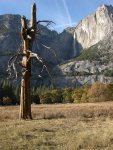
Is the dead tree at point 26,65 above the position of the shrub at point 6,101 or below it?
above

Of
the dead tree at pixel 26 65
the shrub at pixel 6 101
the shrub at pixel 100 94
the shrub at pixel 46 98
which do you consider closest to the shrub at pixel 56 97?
the shrub at pixel 46 98

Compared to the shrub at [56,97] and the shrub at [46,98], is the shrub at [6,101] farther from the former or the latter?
the shrub at [56,97]

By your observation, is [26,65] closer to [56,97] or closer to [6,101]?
[6,101]

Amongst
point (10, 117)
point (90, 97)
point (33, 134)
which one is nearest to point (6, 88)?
point (90, 97)

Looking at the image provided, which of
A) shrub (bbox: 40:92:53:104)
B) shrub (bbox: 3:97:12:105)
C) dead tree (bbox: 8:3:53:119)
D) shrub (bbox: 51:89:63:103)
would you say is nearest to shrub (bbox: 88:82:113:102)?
shrub (bbox: 40:92:53:104)

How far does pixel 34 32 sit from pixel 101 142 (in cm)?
1252

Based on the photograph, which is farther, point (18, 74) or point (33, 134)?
point (18, 74)

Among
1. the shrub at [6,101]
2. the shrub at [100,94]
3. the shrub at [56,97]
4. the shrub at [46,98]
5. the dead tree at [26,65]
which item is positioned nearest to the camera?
the dead tree at [26,65]

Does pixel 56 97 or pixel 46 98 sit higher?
pixel 56 97

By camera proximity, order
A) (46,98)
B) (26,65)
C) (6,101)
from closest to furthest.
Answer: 1. (26,65)
2. (6,101)
3. (46,98)

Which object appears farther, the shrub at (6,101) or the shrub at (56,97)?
the shrub at (56,97)

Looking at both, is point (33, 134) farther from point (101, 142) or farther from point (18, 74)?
point (18, 74)

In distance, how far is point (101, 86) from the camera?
128125 millimetres

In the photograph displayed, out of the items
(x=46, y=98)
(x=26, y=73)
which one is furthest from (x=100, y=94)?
(x=26, y=73)
